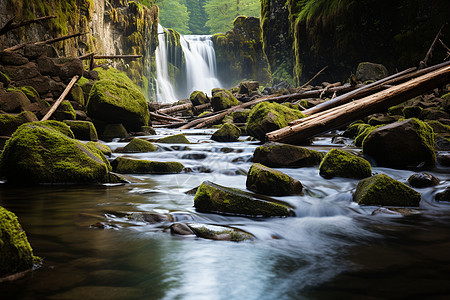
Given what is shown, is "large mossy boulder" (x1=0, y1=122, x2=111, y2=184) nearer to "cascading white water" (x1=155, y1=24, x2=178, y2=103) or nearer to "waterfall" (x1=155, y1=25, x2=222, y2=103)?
"waterfall" (x1=155, y1=25, x2=222, y2=103)

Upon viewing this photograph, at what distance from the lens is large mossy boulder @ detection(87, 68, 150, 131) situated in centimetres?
902

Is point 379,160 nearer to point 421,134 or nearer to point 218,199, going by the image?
point 421,134

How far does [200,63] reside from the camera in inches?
1526

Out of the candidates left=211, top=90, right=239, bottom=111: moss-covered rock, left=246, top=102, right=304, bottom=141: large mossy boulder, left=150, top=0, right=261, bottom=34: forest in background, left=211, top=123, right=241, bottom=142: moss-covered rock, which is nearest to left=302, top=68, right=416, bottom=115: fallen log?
left=246, top=102, right=304, bottom=141: large mossy boulder

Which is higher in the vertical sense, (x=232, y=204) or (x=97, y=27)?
(x=97, y=27)

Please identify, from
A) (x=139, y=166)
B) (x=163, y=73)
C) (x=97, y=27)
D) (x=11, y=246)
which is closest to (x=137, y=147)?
(x=139, y=166)

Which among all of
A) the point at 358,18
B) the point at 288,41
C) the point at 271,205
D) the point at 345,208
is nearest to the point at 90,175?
the point at 271,205

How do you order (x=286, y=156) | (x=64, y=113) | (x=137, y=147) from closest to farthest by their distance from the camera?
(x=286, y=156), (x=137, y=147), (x=64, y=113)

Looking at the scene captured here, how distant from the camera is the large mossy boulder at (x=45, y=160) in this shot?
447cm

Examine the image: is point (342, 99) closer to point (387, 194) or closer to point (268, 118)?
point (268, 118)

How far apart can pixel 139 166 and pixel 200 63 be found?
3449cm

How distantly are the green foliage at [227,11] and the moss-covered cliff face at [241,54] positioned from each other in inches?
505

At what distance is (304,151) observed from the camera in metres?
5.99

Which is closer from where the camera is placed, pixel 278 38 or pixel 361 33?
pixel 361 33
